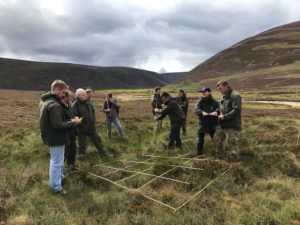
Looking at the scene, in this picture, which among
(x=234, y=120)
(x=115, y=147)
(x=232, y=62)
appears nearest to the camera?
(x=234, y=120)

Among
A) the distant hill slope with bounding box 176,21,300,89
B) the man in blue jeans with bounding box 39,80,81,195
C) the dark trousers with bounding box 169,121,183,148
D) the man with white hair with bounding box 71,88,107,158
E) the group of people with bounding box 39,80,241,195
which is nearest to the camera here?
the man in blue jeans with bounding box 39,80,81,195

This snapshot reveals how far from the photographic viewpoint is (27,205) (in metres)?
7.41

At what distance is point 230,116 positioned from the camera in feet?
33.4

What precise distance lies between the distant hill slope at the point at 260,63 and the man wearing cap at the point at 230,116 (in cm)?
6600

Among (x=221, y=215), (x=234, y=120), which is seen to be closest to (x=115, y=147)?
(x=234, y=120)

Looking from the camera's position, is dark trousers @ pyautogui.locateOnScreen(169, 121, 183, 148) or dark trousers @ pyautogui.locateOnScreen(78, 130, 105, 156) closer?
dark trousers @ pyautogui.locateOnScreen(78, 130, 105, 156)

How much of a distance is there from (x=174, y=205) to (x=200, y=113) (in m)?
4.17

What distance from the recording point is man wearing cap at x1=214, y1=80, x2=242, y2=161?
401 inches

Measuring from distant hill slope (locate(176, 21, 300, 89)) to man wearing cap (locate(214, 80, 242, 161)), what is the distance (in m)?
66.0

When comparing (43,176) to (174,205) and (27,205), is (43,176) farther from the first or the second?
(174,205)

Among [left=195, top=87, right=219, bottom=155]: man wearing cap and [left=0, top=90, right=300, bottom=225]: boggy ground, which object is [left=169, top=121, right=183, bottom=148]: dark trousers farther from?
[left=195, top=87, right=219, bottom=155]: man wearing cap

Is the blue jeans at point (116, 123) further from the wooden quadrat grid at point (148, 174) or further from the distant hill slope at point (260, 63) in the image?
the distant hill slope at point (260, 63)

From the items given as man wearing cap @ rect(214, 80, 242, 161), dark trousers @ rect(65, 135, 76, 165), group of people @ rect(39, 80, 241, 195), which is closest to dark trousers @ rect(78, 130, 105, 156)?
group of people @ rect(39, 80, 241, 195)

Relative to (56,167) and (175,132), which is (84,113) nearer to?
(56,167)
